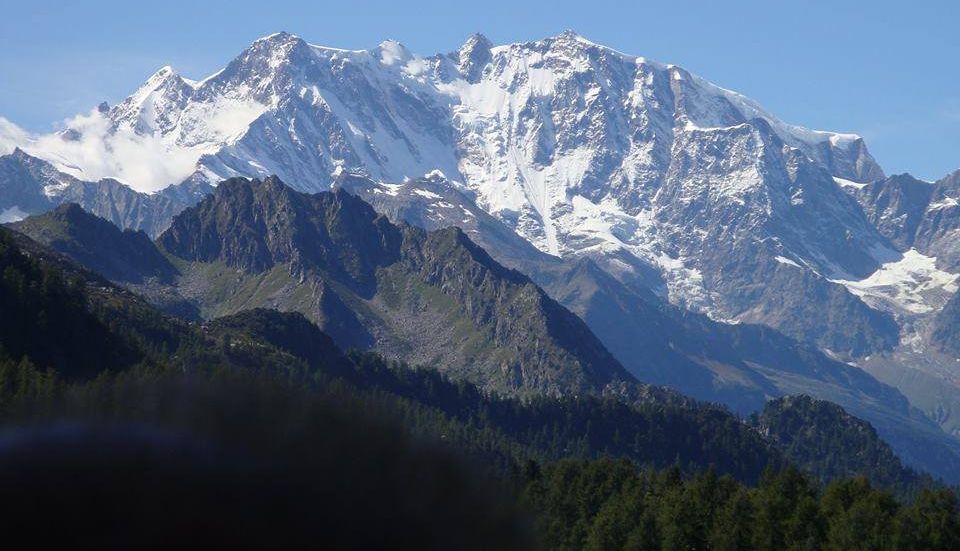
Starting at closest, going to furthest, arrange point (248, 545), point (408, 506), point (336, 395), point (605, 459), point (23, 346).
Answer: point (248, 545)
point (408, 506)
point (336, 395)
point (605, 459)
point (23, 346)

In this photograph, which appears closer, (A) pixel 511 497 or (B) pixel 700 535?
(A) pixel 511 497

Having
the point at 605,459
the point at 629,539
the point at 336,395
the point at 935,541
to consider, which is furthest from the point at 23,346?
the point at 336,395

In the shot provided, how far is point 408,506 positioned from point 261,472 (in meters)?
1.60

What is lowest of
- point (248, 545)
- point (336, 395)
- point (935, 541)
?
point (935, 541)

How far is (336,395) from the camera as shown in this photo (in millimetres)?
16594

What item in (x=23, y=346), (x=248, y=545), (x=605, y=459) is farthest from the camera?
(x=23, y=346)

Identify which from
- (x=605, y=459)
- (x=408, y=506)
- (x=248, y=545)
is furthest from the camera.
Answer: (x=605, y=459)

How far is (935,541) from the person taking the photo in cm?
9938

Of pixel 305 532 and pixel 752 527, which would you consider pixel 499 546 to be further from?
pixel 752 527

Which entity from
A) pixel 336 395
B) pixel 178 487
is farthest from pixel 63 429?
pixel 336 395

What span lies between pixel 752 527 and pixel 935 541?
1393cm

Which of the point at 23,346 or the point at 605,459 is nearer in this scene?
the point at 605,459

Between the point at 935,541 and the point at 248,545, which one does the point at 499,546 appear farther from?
the point at 935,541

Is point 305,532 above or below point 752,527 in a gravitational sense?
above
